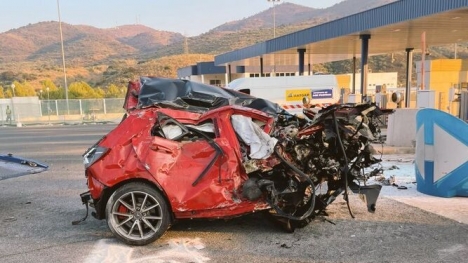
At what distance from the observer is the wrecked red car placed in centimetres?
481

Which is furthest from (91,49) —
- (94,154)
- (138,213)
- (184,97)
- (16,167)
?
(138,213)

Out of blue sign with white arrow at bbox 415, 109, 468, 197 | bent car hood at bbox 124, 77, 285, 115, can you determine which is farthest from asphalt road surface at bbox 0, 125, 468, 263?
bent car hood at bbox 124, 77, 285, 115

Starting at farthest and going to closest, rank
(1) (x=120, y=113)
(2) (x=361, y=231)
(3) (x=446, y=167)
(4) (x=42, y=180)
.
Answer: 1. (1) (x=120, y=113)
2. (4) (x=42, y=180)
3. (3) (x=446, y=167)
4. (2) (x=361, y=231)

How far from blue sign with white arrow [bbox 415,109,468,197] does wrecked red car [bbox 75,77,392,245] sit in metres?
2.04

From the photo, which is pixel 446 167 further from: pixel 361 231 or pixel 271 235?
pixel 271 235

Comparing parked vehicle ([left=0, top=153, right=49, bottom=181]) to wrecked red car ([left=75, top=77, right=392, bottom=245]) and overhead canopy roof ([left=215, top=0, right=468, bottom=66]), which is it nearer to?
wrecked red car ([left=75, top=77, right=392, bottom=245])

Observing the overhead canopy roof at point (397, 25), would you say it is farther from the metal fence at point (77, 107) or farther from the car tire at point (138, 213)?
the metal fence at point (77, 107)

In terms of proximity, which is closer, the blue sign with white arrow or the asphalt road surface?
the asphalt road surface

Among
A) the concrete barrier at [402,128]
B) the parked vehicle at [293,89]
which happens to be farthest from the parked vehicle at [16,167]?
the parked vehicle at [293,89]

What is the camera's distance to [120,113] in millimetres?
37719

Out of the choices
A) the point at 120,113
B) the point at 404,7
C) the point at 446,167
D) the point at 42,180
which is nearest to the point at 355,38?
the point at 404,7

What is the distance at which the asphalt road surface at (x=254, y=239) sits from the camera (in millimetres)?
4438

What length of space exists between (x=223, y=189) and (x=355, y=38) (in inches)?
758

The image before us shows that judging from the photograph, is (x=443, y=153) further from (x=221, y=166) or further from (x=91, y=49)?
(x=91, y=49)
